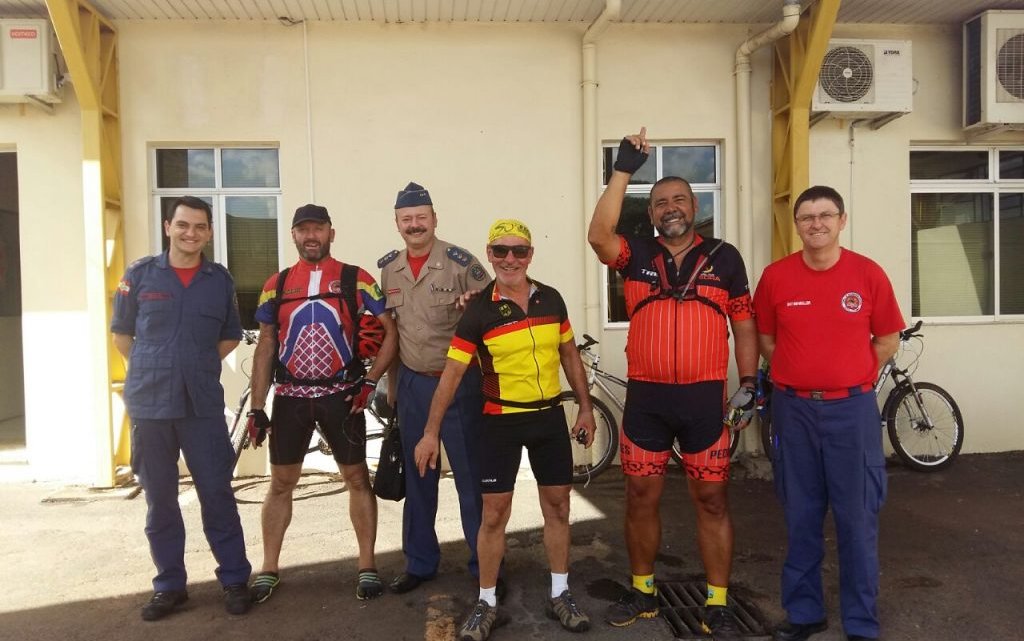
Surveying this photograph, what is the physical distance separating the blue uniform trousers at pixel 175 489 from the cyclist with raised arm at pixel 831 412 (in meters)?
2.79

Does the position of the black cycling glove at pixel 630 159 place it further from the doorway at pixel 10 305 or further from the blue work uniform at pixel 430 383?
the doorway at pixel 10 305

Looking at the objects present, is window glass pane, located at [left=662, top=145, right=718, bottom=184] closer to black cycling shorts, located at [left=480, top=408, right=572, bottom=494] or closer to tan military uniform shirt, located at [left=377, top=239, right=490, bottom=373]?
tan military uniform shirt, located at [left=377, top=239, right=490, bottom=373]

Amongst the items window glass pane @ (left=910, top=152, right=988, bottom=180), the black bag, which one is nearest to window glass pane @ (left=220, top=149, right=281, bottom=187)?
the black bag

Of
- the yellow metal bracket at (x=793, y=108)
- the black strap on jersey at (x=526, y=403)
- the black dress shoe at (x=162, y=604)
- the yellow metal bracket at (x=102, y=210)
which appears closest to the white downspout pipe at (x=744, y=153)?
the yellow metal bracket at (x=793, y=108)

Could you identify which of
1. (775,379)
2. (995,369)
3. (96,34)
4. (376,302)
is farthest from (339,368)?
(995,369)

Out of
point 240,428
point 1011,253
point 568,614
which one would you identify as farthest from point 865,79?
point 240,428

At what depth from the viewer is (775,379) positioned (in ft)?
11.1

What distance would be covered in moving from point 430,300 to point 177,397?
1.36 meters

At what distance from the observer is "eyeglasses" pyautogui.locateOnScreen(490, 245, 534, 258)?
129 inches

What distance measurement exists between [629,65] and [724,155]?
3.93ft

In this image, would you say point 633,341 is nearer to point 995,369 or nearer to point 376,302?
point 376,302

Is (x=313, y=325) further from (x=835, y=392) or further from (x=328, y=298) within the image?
(x=835, y=392)

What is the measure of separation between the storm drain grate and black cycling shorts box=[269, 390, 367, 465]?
5.93 ft

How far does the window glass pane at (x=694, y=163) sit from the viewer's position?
21.7 feet
